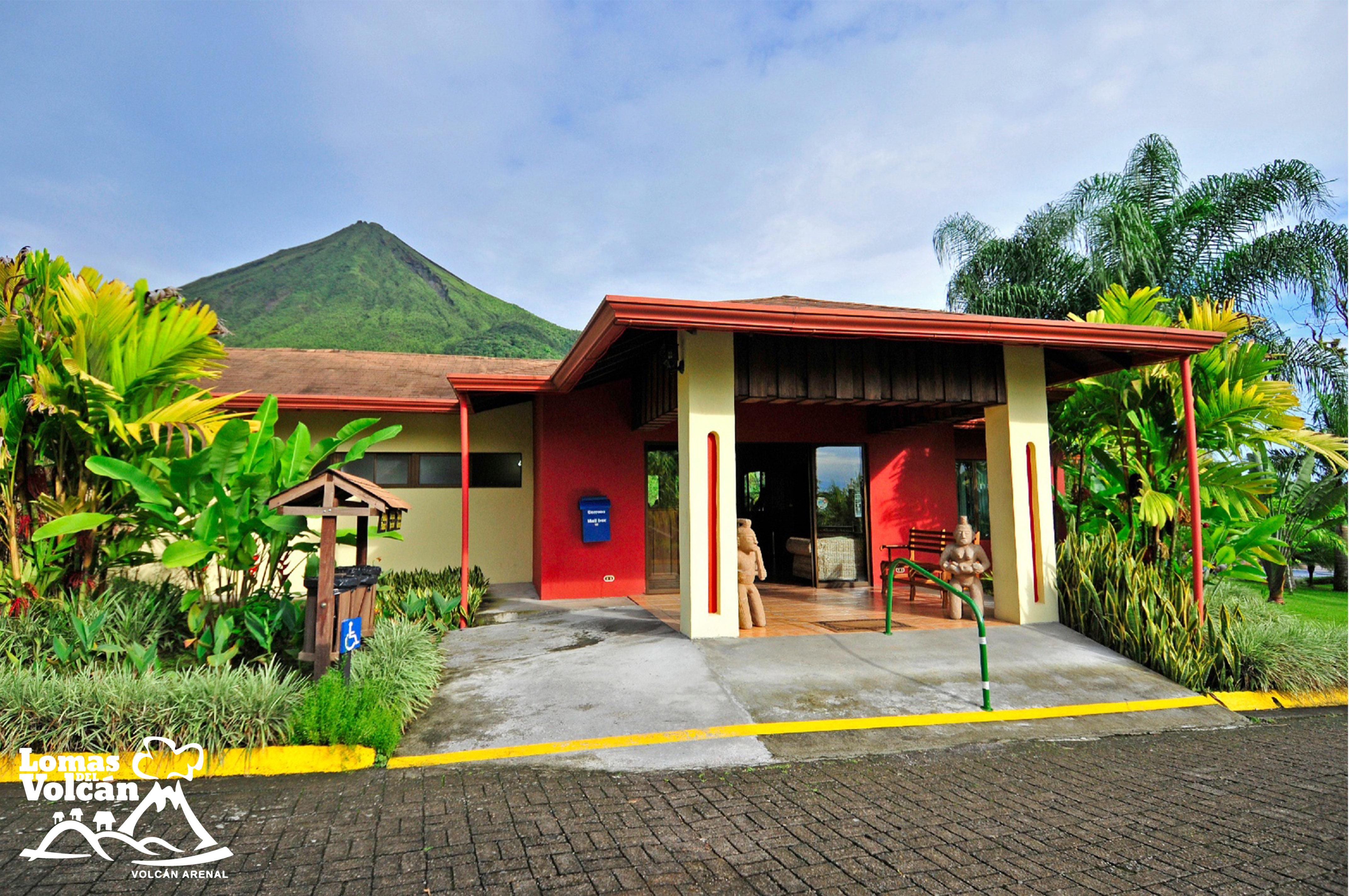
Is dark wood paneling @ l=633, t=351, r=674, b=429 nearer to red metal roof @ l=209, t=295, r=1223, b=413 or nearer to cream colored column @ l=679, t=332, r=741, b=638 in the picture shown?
cream colored column @ l=679, t=332, r=741, b=638

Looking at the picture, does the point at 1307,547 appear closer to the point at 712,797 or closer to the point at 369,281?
the point at 712,797

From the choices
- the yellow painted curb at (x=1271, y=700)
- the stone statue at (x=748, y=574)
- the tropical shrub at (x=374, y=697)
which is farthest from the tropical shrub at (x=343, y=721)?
the yellow painted curb at (x=1271, y=700)

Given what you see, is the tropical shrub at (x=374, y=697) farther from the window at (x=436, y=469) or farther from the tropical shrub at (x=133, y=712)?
the window at (x=436, y=469)

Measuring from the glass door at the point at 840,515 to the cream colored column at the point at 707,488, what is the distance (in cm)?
457

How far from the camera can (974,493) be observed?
1279 cm

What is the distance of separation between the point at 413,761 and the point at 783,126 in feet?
56.8

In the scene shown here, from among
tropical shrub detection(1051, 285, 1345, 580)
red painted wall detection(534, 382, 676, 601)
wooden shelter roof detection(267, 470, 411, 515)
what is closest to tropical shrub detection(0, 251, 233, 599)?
wooden shelter roof detection(267, 470, 411, 515)

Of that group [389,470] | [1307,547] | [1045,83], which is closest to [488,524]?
[389,470]

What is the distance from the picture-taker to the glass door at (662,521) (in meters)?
10.8

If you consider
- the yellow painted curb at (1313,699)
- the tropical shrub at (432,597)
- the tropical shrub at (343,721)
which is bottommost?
the yellow painted curb at (1313,699)

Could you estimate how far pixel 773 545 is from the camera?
41.7 feet

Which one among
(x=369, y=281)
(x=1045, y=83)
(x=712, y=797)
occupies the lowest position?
(x=712, y=797)

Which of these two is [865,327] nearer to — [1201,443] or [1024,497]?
[1024,497]

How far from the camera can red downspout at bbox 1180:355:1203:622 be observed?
23.7 feet
